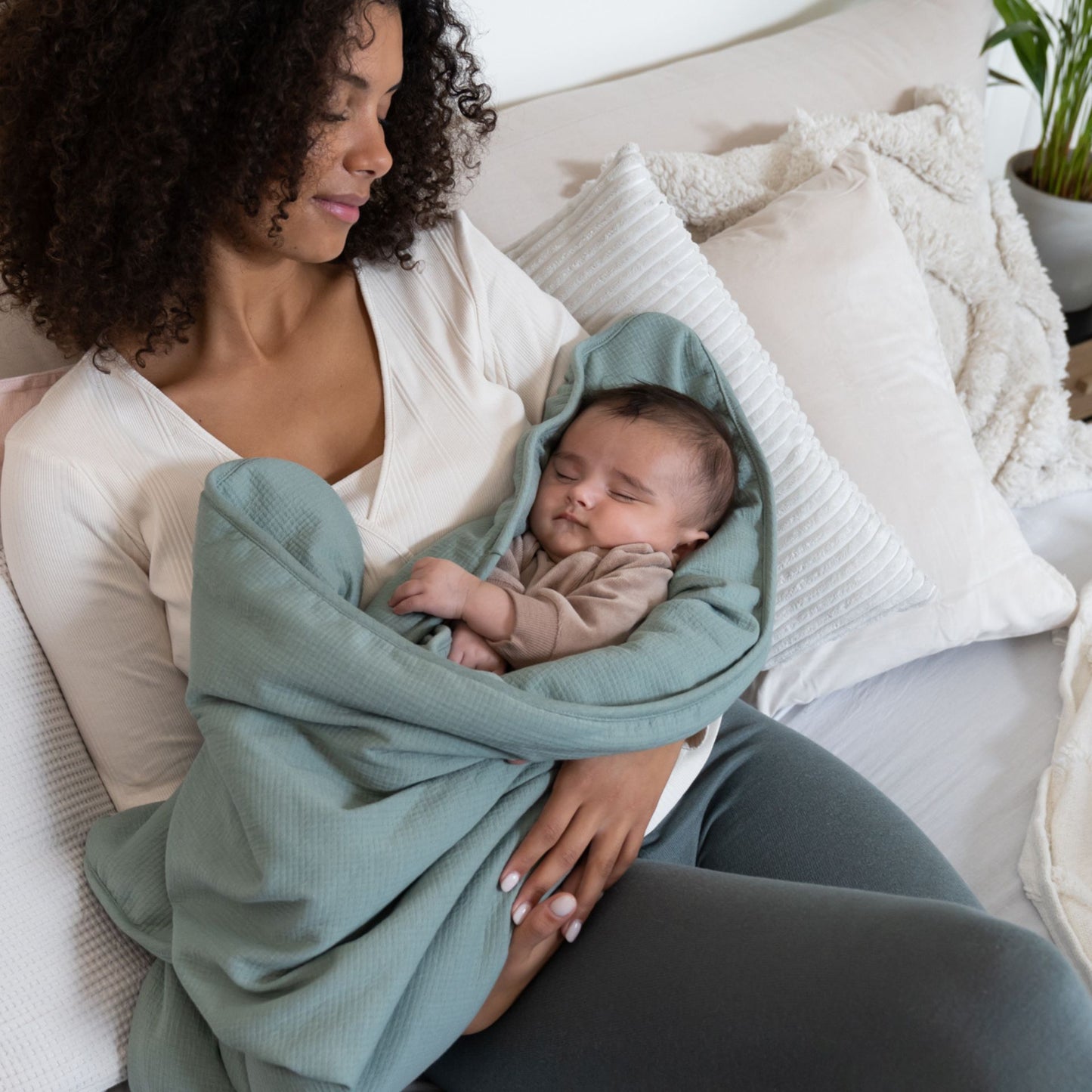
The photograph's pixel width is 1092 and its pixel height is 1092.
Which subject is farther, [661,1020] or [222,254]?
[222,254]

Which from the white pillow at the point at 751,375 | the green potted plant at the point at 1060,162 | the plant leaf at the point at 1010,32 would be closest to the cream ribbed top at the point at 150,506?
the white pillow at the point at 751,375

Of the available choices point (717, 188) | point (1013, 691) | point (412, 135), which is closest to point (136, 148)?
point (412, 135)

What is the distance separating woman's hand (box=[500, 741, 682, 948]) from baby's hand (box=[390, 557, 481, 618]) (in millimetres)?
186

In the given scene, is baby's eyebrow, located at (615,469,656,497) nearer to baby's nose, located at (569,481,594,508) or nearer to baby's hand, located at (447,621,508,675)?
baby's nose, located at (569,481,594,508)

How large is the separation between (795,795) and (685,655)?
285 millimetres

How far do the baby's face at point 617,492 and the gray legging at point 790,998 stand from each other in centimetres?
34

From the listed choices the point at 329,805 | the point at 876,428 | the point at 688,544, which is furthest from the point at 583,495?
the point at 876,428

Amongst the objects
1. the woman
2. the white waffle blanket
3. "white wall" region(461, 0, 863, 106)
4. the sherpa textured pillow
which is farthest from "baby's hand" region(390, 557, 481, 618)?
"white wall" region(461, 0, 863, 106)

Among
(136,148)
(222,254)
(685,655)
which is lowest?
(685,655)

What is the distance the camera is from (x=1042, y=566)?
4.91 ft

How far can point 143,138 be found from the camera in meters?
1.01

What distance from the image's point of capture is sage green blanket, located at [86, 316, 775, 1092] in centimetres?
84

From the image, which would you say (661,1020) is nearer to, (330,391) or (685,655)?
(685,655)

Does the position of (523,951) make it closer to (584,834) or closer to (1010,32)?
(584,834)
